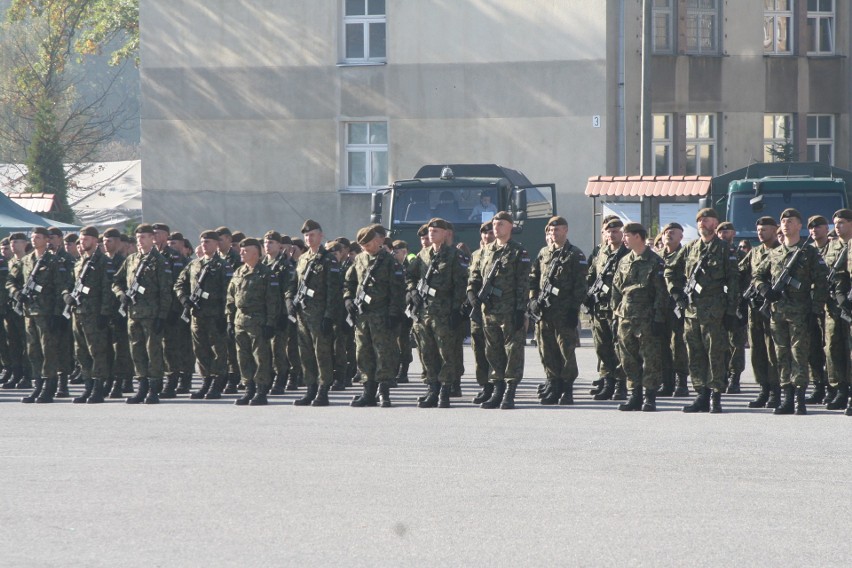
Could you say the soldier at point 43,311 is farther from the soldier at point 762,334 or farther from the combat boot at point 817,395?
the combat boot at point 817,395

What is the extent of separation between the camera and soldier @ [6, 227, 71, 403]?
49.5 ft

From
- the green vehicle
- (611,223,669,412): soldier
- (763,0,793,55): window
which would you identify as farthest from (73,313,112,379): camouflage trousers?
(763,0,793,55): window

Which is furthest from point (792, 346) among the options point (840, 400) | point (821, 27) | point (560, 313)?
point (821, 27)

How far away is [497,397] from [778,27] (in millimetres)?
23310

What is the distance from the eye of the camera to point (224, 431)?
1180 centimetres

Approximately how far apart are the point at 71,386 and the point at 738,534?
1145 centimetres

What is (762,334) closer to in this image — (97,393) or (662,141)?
(97,393)

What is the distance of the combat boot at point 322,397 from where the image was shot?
13.9m

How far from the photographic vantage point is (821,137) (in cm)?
3456

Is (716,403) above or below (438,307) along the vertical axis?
below

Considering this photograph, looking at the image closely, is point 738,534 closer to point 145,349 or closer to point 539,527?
point 539,527

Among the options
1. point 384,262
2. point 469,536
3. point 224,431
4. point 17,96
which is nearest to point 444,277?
point 384,262

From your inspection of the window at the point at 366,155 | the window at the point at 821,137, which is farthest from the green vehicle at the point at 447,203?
the window at the point at 821,137

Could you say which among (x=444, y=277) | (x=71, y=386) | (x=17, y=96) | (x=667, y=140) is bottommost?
(x=71, y=386)
